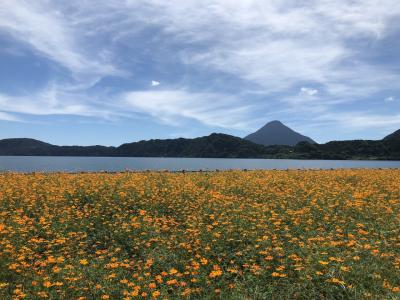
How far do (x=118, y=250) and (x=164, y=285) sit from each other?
3052mm

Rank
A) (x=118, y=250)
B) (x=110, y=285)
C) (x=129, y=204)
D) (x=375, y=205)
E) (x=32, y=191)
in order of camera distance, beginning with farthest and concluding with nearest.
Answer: (x=32, y=191) < (x=129, y=204) < (x=375, y=205) < (x=118, y=250) < (x=110, y=285)

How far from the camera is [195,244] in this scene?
1059 centimetres

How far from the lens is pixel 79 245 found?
427 inches

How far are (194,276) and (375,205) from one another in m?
8.93

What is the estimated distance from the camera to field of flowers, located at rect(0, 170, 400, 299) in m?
7.75

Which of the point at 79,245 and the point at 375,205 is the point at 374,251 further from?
the point at 79,245

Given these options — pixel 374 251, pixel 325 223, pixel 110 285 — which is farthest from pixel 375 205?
pixel 110 285

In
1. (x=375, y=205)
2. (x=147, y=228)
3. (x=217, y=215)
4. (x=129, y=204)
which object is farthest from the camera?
(x=129, y=204)

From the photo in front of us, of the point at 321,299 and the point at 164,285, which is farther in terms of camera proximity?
the point at 164,285

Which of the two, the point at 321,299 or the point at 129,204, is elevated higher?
the point at 129,204

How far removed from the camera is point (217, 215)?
43.5 ft

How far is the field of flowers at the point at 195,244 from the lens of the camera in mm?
7750

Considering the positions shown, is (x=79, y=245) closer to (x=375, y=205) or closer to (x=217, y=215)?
(x=217, y=215)

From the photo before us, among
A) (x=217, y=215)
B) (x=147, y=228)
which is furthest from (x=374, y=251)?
(x=147, y=228)
